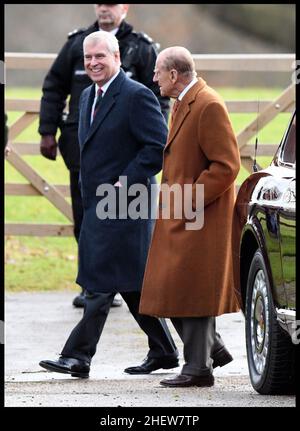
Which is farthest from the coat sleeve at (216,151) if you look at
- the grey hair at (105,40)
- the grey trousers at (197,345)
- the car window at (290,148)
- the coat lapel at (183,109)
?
the grey hair at (105,40)

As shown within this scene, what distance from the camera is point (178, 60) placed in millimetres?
8086

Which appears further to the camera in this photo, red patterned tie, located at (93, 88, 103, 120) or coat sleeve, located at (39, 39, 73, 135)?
coat sleeve, located at (39, 39, 73, 135)

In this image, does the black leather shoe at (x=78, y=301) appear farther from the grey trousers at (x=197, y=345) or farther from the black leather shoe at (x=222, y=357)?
the grey trousers at (x=197, y=345)

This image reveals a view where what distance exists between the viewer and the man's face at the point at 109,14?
11.3 metres

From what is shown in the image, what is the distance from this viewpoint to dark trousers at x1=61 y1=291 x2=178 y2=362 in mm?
8711

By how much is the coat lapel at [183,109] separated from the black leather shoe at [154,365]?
143 centimetres

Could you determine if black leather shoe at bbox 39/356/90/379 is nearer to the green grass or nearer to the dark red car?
the dark red car

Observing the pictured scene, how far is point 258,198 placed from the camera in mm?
7785

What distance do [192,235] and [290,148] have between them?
714mm

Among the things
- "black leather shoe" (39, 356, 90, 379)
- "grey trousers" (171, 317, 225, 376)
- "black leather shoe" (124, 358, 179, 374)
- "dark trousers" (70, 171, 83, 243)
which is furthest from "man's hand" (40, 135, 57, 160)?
"grey trousers" (171, 317, 225, 376)

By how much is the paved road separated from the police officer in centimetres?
53

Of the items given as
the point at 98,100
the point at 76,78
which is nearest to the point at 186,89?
the point at 98,100
